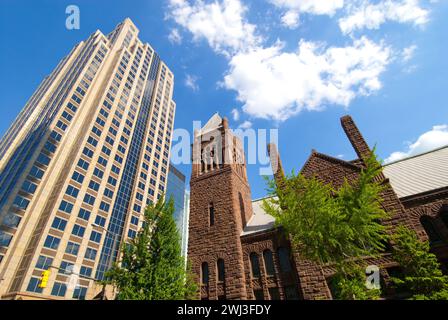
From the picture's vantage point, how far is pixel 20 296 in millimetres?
37469

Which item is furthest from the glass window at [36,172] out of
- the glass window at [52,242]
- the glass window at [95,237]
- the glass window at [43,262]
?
the glass window at [43,262]

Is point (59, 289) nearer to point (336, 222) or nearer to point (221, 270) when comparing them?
point (221, 270)

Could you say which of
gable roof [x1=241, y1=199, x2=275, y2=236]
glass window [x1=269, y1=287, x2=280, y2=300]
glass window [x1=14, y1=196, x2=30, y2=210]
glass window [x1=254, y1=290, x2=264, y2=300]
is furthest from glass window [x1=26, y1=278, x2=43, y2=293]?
glass window [x1=269, y1=287, x2=280, y2=300]

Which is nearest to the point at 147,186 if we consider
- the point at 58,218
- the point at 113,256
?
the point at 113,256

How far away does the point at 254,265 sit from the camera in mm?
19531

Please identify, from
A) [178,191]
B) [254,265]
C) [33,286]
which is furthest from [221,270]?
[178,191]

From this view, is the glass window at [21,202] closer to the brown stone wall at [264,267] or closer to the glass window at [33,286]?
the glass window at [33,286]

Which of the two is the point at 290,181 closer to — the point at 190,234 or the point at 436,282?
the point at 436,282

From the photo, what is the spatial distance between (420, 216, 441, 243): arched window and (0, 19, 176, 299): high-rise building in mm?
32262

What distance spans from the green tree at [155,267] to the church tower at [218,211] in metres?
2.14

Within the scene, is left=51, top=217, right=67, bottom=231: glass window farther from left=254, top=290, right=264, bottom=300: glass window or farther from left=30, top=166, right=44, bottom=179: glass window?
left=254, top=290, right=264, bottom=300: glass window

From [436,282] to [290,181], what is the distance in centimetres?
856

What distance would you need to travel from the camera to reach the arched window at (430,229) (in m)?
15.7

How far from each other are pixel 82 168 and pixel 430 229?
58723 millimetres
